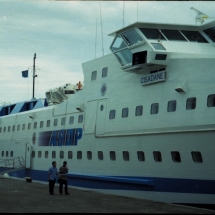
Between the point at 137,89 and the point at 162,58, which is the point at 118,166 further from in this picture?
the point at 162,58

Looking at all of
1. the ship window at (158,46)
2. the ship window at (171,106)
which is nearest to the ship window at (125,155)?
the ship window at (171,106)

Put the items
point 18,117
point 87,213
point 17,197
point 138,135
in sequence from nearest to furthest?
point 87,213, point 17,197, point 138,135, point 18,117

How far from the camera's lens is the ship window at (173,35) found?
17584 millimetres

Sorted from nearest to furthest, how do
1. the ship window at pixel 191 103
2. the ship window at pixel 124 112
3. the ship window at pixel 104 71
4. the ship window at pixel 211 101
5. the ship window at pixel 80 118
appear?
the ship window at pixel 211 101, the ship window at pixel 191 103, the ship window at pixel 124 112, the ship window at pixel 104 71, the ship window at pixel 80 118

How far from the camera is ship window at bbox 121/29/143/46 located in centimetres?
1727

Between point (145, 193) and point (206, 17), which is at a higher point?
point (206, 17)

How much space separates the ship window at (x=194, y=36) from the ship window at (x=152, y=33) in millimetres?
1261

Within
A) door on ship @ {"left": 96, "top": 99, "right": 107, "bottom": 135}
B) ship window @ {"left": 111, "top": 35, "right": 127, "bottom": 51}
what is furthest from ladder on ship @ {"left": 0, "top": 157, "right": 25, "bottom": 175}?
ship window @ {"left": 111, "top": 35, "right": 127, "bottom": 51}

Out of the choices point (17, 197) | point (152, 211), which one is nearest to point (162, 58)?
point (152, 211)

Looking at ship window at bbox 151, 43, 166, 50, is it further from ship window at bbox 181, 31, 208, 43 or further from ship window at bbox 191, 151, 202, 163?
ship window at bbox 191, 151, 202, 163

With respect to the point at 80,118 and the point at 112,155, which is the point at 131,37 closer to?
the point at 112,155

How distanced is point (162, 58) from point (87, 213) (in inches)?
293

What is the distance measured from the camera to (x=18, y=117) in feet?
99.7

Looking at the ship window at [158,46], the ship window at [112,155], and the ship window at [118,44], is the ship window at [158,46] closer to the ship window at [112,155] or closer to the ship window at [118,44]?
the ship window at [118,44]
